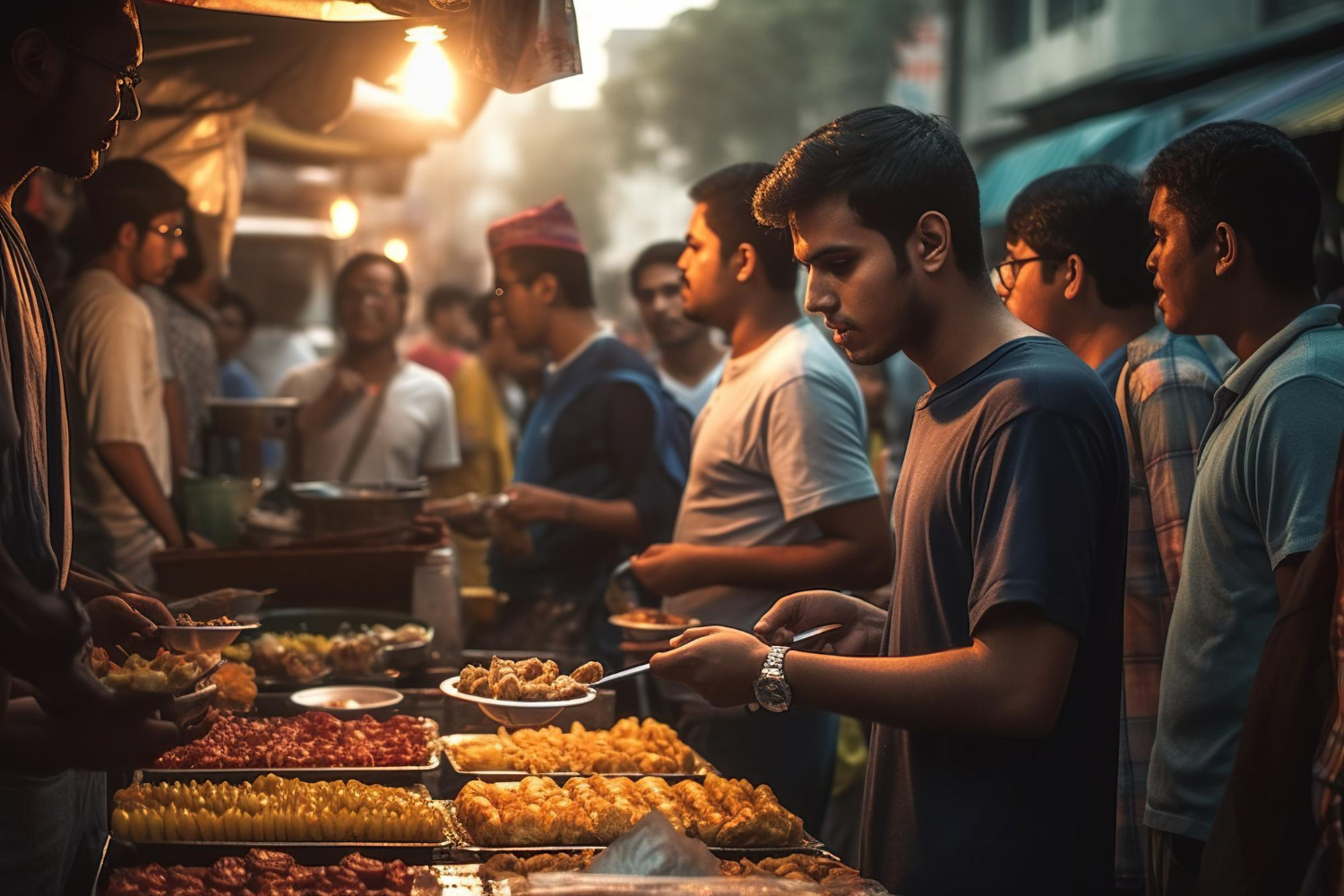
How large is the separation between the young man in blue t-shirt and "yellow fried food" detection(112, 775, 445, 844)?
839 mm

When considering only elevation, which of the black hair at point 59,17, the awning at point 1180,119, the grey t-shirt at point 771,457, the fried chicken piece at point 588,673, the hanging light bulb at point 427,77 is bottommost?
the fried chicken piece at point 588,673

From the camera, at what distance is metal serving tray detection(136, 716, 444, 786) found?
3205 millimetres

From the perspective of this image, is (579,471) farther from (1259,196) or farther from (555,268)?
(1259,196)

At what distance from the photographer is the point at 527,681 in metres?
3.19

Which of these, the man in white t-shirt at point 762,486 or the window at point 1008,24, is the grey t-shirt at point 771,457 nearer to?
the man in white t-shirt at point 762,486

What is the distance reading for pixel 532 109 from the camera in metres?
53.6

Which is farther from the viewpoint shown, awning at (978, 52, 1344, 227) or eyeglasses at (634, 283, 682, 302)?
eyeglasses at (634, 283, 682, 302)

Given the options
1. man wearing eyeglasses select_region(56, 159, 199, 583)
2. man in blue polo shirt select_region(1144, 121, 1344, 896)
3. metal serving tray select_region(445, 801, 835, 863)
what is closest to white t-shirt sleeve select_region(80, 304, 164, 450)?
man wearing eyeglasses select_region(56, 159, 199, 583)

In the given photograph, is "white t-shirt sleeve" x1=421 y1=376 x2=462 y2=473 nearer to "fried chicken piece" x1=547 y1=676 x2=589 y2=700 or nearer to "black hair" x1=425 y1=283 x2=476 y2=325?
"fried chicken piece" x1=547 y1=676 x2=589 y2=700

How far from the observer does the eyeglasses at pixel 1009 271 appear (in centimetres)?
403

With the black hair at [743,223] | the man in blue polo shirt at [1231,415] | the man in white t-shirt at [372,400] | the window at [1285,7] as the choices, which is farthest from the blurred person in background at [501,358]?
the window at [1285,7]

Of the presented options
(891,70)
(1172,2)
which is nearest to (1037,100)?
(1172,2)

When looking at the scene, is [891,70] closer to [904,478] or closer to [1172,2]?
[1172,2]

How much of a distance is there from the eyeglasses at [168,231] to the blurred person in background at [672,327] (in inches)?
121
